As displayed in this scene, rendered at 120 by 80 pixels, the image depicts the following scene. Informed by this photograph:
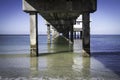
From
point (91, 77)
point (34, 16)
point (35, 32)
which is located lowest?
point (91, 77)

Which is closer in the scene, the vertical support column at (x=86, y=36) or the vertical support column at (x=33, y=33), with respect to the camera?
the vertical support column at (x=86, y=36)

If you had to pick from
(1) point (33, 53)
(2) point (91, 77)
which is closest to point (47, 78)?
(2) point (91, 77)

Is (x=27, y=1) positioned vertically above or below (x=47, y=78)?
above

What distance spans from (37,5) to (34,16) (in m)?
0.69

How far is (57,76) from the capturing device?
8477 millimetres

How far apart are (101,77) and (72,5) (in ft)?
24.7

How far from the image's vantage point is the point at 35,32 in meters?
15.3

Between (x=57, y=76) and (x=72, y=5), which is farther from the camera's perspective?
(x=72, y=5)

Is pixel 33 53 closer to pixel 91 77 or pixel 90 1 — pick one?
pixel 90 1

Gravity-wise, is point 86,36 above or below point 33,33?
below

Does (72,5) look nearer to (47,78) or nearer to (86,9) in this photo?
(86,9)

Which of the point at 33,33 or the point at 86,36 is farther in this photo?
the point at 33,33

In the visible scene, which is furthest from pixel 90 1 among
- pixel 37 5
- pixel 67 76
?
pixel 67 76

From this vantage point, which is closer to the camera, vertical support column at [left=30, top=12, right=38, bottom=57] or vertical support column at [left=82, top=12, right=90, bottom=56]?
vertical support column at [left=82, top=12, right=90, bottom=56]
